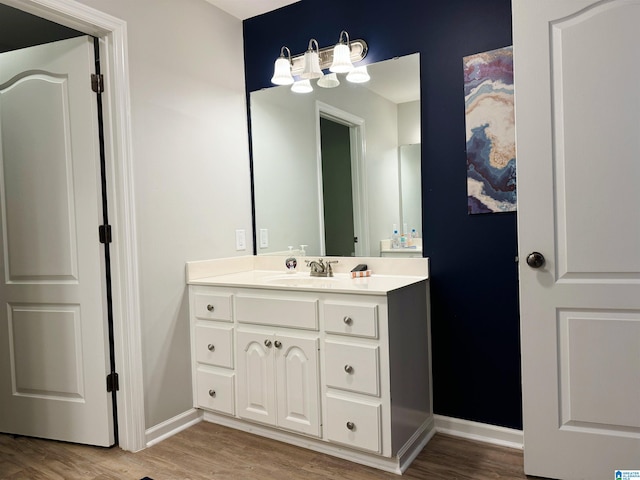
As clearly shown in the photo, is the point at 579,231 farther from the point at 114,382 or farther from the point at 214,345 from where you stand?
the point at 114,382

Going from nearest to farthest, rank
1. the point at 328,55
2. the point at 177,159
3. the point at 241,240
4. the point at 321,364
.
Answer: the point at 321,364
the point at 177,159
the point at 328,55
the point at 241,240

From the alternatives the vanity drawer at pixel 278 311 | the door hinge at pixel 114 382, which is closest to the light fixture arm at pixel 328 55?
the vanity drawer at pixel 278 311

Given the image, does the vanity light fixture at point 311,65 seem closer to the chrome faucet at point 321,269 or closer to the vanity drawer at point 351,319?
the chrome faucet at point 321,269

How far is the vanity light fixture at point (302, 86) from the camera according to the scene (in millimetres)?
2816

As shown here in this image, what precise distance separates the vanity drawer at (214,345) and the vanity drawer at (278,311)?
148mm

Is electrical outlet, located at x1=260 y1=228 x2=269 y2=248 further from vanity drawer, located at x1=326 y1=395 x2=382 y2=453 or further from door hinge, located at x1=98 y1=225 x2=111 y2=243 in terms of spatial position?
vanity drawer, located at x1=326 y1=395 x2=382 y2=453

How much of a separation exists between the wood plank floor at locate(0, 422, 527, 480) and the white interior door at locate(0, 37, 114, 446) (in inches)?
4.8

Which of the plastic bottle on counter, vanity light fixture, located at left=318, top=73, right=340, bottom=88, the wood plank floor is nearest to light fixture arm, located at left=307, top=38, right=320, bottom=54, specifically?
vanity light fixture, located at left=318, top=73, right=340, bottom=88

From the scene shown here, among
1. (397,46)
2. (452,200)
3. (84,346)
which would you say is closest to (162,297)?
(84,346)

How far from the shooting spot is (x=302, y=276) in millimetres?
2762

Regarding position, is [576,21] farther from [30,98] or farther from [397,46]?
[30,98]

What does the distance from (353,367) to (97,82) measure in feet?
6.01

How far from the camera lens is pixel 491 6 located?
7.33 ft

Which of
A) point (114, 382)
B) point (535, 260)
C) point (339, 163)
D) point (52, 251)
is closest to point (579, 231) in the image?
point (535, 260)
